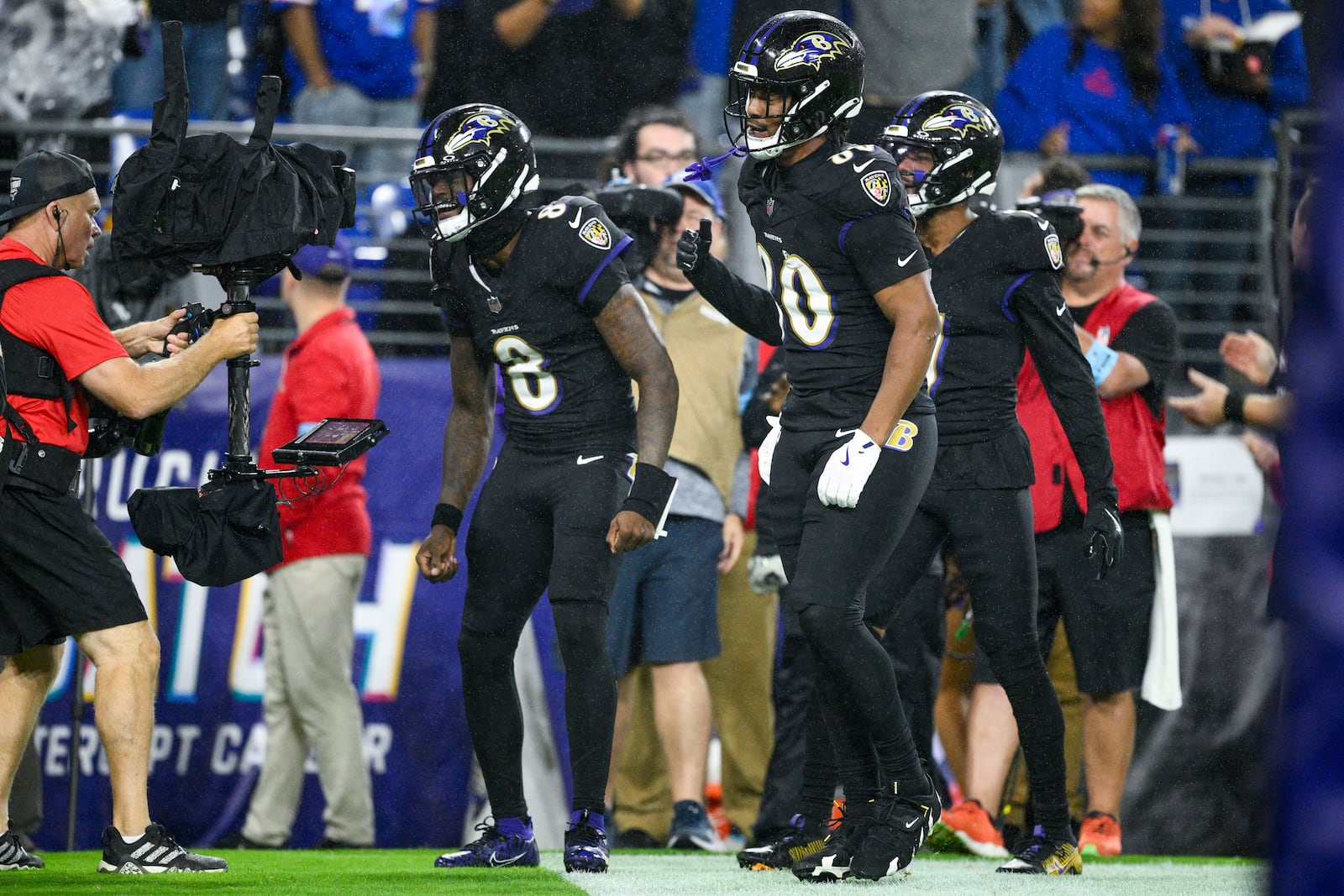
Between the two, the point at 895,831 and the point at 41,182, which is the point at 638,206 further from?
the point at 895,831

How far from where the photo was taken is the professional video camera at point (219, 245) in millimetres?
4355

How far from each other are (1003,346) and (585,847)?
73.8 inches

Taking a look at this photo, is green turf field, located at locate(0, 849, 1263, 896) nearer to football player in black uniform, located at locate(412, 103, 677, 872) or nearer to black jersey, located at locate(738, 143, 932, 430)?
football player in black uniform, located at locate(412, 103, 677, 872)

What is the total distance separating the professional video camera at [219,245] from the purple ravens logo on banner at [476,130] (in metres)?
0.45

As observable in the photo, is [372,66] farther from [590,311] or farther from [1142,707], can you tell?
[1142,707]

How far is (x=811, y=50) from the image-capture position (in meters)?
4.23

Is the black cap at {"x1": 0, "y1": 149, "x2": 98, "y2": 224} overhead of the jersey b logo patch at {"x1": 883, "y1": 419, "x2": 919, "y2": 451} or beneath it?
overhead

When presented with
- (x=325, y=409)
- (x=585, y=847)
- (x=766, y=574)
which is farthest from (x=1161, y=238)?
(x=585, y=847)

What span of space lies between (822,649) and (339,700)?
281 centimetres

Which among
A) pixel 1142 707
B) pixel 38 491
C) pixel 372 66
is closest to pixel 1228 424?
pixel 1142 707

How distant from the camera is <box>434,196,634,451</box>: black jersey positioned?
4699 millimetres

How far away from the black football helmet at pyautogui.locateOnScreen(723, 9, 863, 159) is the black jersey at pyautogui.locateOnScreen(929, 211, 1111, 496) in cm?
70

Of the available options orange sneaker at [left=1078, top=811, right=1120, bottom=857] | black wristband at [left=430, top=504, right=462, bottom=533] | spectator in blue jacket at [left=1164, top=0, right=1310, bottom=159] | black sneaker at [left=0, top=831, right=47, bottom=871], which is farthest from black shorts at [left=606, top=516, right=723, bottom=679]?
spectator in blue jacket at [left=1164, top=0, right=1310, bottom=159]

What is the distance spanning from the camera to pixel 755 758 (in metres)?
6.43
